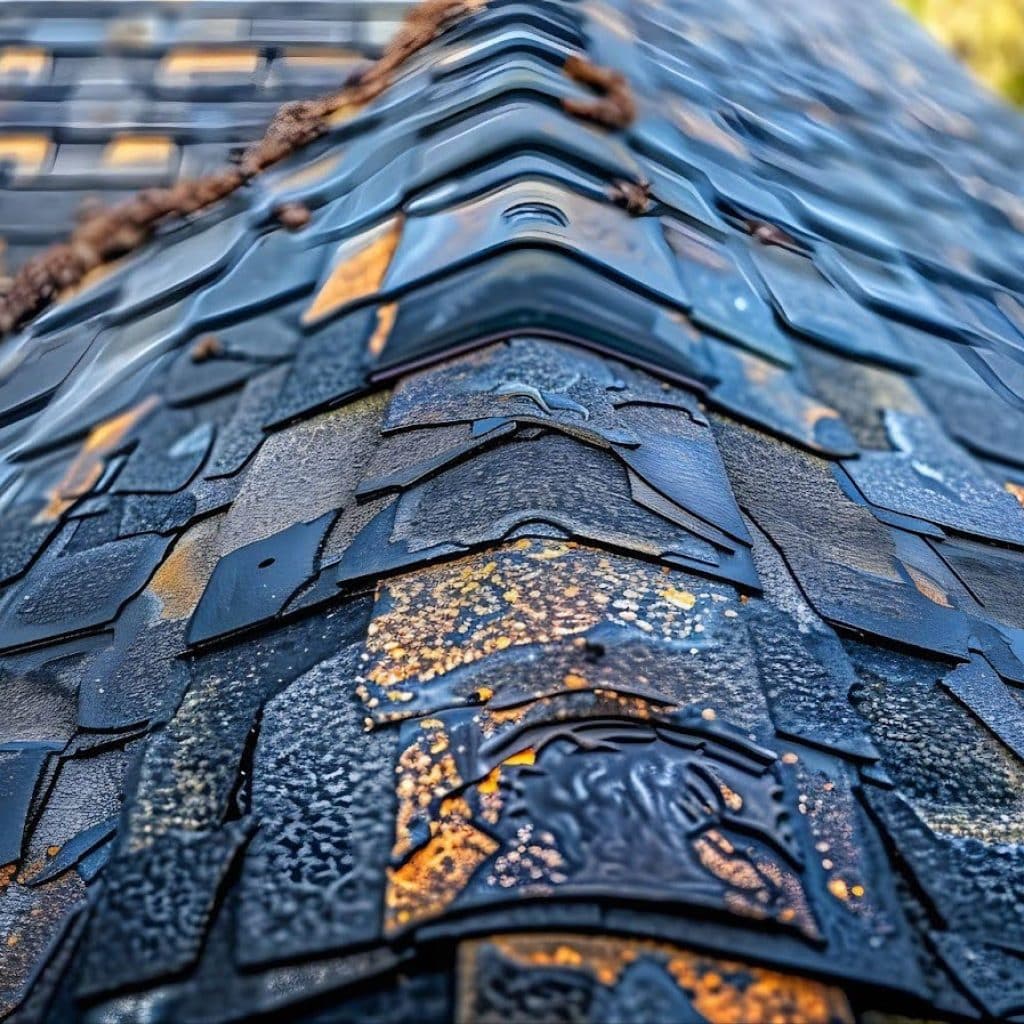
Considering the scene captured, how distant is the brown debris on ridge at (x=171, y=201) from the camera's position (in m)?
2.64

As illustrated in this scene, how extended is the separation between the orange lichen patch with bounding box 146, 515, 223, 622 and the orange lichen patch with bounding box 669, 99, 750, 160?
5.40 ft

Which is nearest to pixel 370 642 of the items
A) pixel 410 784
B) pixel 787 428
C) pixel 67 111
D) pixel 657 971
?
pixel 410 784

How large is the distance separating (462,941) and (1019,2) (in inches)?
620

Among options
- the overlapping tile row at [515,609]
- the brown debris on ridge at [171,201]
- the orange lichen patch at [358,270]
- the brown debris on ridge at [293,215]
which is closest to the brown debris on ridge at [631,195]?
the overlapping tile row at [515,609]

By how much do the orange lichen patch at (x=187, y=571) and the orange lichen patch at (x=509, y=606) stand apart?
32 centimetres

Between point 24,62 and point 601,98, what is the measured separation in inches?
85.7

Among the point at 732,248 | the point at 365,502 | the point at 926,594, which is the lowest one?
the point at 926,594

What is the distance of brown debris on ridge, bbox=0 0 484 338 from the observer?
2.64 metres

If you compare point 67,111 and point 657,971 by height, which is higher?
point 67,111

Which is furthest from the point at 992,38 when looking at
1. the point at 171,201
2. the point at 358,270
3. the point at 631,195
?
the point at 358,270

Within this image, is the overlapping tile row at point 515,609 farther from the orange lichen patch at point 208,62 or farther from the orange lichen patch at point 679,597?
the orange lichen patch at point 208,62

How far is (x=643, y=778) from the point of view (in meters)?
0.90

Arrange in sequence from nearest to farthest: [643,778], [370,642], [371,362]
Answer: [643,778] → [370,642] → [371,362]

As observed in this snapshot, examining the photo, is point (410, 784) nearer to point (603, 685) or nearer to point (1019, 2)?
point (603, 685)
